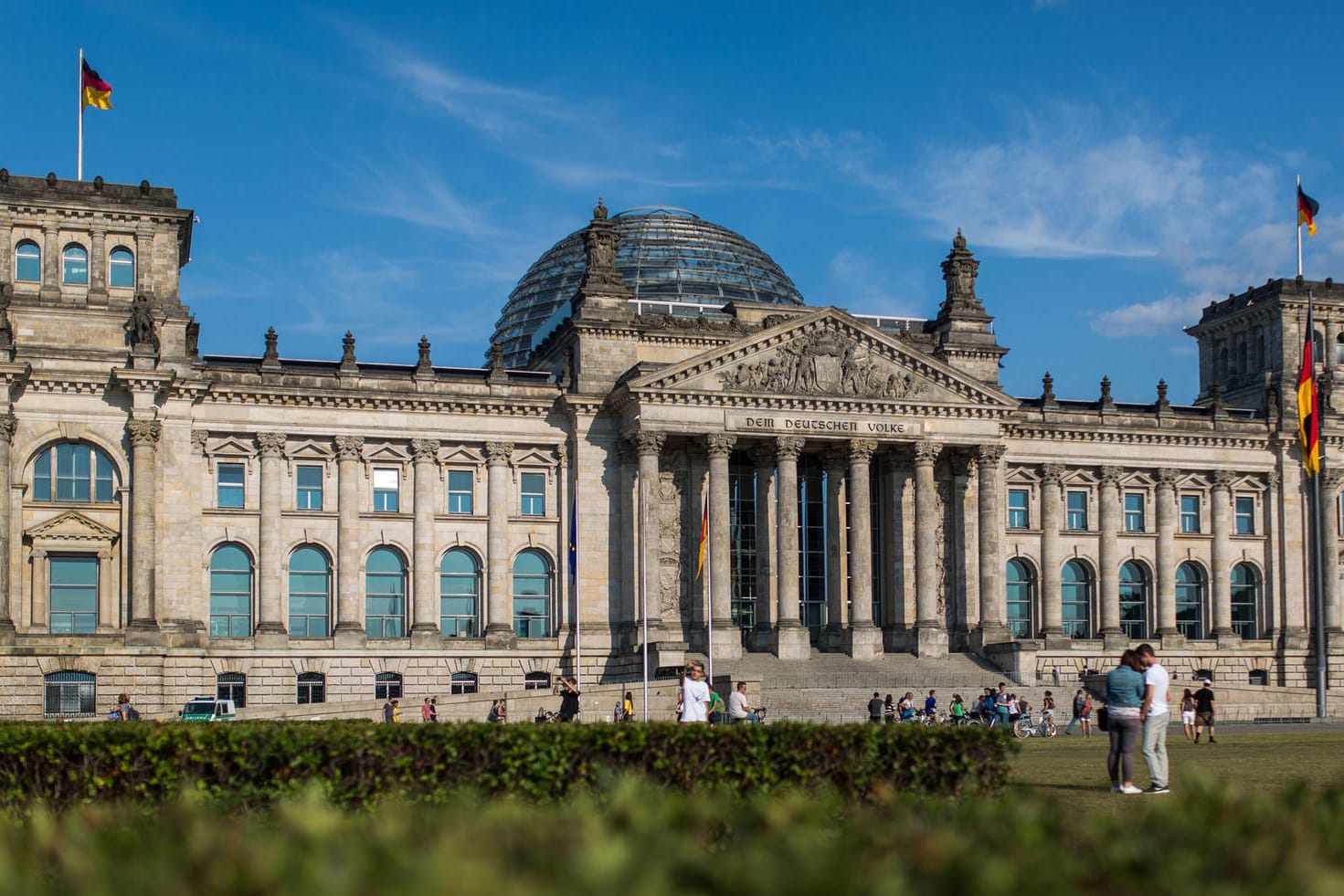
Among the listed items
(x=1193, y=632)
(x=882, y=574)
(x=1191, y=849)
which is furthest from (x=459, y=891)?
(x=1193, y=632)

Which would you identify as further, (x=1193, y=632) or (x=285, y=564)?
(x=1193, y=632)

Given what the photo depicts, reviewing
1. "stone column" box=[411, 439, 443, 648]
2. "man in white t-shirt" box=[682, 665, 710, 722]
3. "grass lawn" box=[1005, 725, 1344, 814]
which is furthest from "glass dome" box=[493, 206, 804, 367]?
"man in white t-shirt" box=[682, 665, 710, 722]

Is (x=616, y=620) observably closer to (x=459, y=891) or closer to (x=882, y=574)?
(x=882, y=574)

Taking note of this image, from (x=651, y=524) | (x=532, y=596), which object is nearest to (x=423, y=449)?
(x=532, y=596)

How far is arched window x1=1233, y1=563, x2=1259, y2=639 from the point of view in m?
83.8

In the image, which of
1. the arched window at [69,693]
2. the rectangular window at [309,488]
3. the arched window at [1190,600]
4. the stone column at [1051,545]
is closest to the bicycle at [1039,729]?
the stone column at [1051,545]

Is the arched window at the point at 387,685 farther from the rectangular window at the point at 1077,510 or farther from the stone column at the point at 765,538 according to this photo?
the rectangular window at the point at 1077,510

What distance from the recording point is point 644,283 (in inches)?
3462

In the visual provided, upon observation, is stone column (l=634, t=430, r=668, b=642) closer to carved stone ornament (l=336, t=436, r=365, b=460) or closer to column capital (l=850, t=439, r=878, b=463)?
column capital (l=850, t=439, r=878, b=463)

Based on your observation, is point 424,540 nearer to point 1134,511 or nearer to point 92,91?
point 92,91

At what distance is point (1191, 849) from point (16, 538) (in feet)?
198

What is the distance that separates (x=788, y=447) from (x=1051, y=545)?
16931 millimetres

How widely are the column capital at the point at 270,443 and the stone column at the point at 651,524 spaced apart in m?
14.8

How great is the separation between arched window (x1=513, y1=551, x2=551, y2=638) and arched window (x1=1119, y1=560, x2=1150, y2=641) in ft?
94.4
